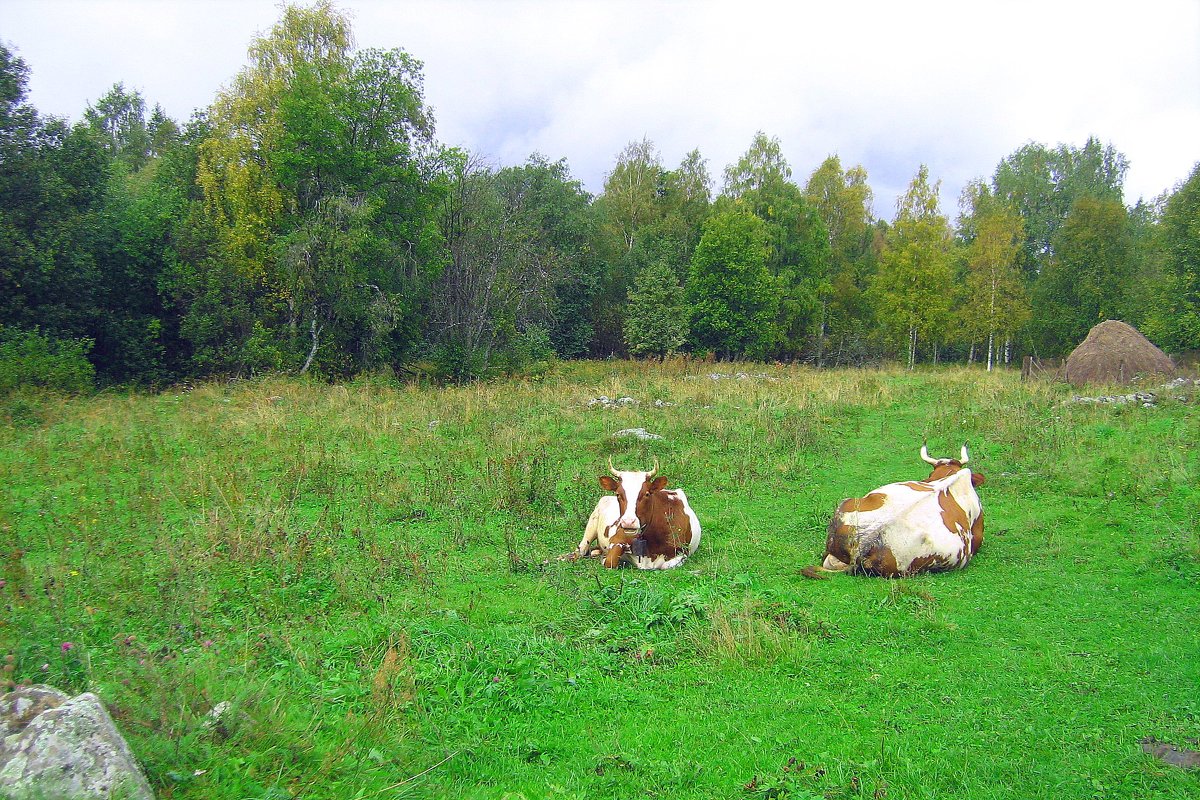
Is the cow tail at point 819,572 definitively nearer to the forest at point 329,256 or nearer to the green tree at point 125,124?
the forest at point 329,256

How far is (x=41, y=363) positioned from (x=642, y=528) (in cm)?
1805

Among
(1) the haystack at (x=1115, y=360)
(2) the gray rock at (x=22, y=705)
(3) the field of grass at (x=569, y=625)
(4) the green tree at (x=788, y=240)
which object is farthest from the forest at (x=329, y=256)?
(2) the gray rock at (x=22, y=705)

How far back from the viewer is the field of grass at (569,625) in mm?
4418

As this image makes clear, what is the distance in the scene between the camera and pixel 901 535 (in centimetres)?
848

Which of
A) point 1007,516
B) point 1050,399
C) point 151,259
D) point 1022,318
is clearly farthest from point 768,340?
point 1007,516

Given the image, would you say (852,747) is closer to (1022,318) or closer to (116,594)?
(116,594)

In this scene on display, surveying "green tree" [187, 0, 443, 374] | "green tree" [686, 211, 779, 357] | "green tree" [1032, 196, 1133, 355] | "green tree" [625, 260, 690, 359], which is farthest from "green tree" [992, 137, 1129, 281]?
"green tree" [187, 0, 443, 374]

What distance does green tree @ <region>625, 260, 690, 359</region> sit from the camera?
42.5m

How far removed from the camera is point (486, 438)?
1445cm

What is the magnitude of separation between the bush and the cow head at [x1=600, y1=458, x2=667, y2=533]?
51.0ft

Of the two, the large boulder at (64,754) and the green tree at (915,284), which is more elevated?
the green tree at (915,284)

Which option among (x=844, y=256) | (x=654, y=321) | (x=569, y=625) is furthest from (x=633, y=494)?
(x=844, y=256)

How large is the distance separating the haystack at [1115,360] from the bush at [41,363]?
27.8 m

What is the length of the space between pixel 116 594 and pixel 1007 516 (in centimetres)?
1048
